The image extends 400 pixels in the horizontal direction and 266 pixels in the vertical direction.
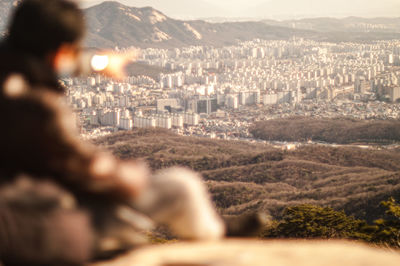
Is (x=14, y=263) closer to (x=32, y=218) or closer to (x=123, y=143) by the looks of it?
(x=32, y=218)

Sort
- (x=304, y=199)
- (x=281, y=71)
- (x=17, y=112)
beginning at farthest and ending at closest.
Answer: (x=281, y=71)
(x=304, y=199)
(x=17, y=112)

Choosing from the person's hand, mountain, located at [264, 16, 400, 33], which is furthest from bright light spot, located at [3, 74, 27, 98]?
mountain, located at [264, 16, 400, 33]

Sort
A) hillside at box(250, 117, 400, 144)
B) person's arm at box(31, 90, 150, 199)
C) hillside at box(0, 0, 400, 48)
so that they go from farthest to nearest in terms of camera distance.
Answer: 1. hillside at box(0, 0, 400, 48)
2. hillside at box(250, 117, 400, 144)
3. person's arm at box(31, 90, 150, 199)

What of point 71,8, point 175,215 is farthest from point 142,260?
point 71,8

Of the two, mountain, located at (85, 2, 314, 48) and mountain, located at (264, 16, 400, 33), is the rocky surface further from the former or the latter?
mountain, located at (264, 16, 400, 33)

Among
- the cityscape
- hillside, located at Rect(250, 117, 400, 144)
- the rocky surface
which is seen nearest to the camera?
the rocky surface

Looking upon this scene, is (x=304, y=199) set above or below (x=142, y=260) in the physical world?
below

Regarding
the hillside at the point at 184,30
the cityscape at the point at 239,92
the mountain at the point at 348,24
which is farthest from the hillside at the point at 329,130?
the mountain at the point at 348,24
